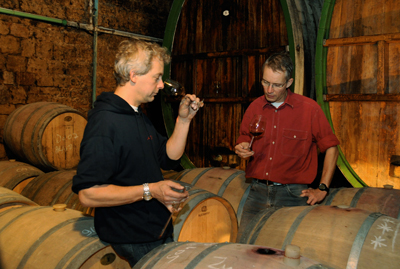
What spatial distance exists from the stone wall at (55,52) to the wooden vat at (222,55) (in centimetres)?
110

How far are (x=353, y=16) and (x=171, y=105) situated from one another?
7.91ft

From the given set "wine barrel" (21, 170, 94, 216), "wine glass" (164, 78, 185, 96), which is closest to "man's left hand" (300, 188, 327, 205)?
"wine glass" (164, 78, 185, 96)

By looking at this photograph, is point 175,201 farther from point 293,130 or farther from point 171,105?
point 171,105

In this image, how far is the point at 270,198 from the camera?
2.45 m

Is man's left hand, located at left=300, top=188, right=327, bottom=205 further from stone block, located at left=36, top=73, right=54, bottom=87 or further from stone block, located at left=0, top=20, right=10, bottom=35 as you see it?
stone block, located at left=0, top=20, right=10, bottom=35

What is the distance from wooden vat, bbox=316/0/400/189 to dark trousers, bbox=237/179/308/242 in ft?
3.25

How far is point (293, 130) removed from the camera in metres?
2.54

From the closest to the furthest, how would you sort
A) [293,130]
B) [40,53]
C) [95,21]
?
[293,130], [40,53], [95,21]

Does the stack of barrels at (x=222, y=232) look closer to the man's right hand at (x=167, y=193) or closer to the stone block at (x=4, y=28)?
the man's right hand at (x=167, y=193)

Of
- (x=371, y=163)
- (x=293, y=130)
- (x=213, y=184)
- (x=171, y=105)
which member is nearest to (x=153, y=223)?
(x=293, y=130)

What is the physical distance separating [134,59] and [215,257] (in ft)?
2.97

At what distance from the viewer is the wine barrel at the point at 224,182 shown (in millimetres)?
3002

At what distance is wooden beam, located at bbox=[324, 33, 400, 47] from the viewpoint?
2994 millimetres

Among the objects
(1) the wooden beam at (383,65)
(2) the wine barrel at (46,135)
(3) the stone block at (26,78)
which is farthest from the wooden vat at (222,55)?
(3) the stone block at (26,78)
